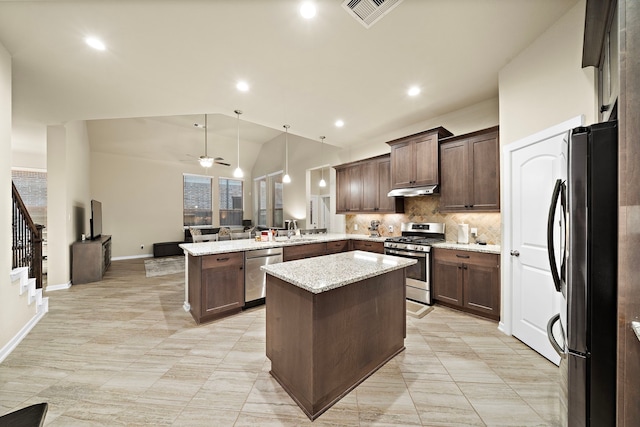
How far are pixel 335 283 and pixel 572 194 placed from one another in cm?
128

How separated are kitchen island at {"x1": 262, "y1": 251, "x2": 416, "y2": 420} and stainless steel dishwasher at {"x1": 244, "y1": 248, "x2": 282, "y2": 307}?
1.38m

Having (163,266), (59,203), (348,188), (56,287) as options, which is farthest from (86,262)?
(348,188)

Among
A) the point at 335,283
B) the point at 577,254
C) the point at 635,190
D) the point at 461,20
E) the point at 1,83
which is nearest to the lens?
the point at 635,190

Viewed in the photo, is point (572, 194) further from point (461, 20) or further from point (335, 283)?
point (461, 20)

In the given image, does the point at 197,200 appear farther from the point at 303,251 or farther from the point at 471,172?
the point at 471,172

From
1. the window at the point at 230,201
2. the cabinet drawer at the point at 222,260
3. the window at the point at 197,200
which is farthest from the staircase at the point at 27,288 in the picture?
the window at the point at 230,201

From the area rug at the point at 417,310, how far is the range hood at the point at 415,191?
169cm

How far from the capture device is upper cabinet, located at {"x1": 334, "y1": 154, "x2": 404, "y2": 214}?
4.52 meters

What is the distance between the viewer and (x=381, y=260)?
2230 mm

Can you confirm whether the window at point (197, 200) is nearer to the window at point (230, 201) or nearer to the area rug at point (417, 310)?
the window at point (230, 201)

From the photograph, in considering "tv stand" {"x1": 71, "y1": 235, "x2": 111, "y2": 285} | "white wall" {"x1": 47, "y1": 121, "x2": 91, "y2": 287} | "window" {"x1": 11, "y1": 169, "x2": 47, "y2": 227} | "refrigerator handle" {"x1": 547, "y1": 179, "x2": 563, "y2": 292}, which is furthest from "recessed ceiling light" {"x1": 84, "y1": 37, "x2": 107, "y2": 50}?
"window" {"x1": 11, "y1": 169, "x2": 47, "y2": 227}

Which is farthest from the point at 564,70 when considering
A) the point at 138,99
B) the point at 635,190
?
the point at 138,99

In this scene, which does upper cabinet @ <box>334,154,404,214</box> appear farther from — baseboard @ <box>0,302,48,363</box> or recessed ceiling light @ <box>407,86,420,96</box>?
baseboard @ <box>0,302,48,363</box>

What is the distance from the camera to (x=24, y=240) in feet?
11.3
